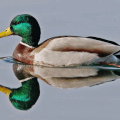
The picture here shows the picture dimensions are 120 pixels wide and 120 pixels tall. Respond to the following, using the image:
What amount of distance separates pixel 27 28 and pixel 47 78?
248 cm

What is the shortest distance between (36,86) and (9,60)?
3.09 meters

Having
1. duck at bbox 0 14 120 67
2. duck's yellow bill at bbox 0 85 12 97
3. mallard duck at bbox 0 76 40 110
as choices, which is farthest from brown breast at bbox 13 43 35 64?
duck's yellow bill at bbox 0 85 12 97

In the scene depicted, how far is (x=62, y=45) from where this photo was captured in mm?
13852

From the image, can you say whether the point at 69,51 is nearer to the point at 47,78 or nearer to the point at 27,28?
the point at 47,78

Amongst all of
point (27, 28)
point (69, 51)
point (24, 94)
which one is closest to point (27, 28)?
point (27, 28)

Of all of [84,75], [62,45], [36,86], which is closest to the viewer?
[36,86]

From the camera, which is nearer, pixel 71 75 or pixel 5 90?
pixel 5 90

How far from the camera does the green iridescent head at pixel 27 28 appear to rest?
47.9 ft

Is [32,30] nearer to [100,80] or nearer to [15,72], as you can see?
[15,72]

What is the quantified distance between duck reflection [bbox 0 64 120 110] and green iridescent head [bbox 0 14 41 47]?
933 mm

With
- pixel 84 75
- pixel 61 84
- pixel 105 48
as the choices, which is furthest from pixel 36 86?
pixel 105 48

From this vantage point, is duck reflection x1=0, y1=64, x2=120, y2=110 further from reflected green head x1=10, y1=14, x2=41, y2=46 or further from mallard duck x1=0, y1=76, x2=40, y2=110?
reflected green head x1=10, y1=14, x2=41, y2=46

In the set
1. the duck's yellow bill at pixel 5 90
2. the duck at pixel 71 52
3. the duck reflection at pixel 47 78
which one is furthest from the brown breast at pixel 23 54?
the duck's yellow bill at pixel 5 90

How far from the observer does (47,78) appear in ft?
41.7
